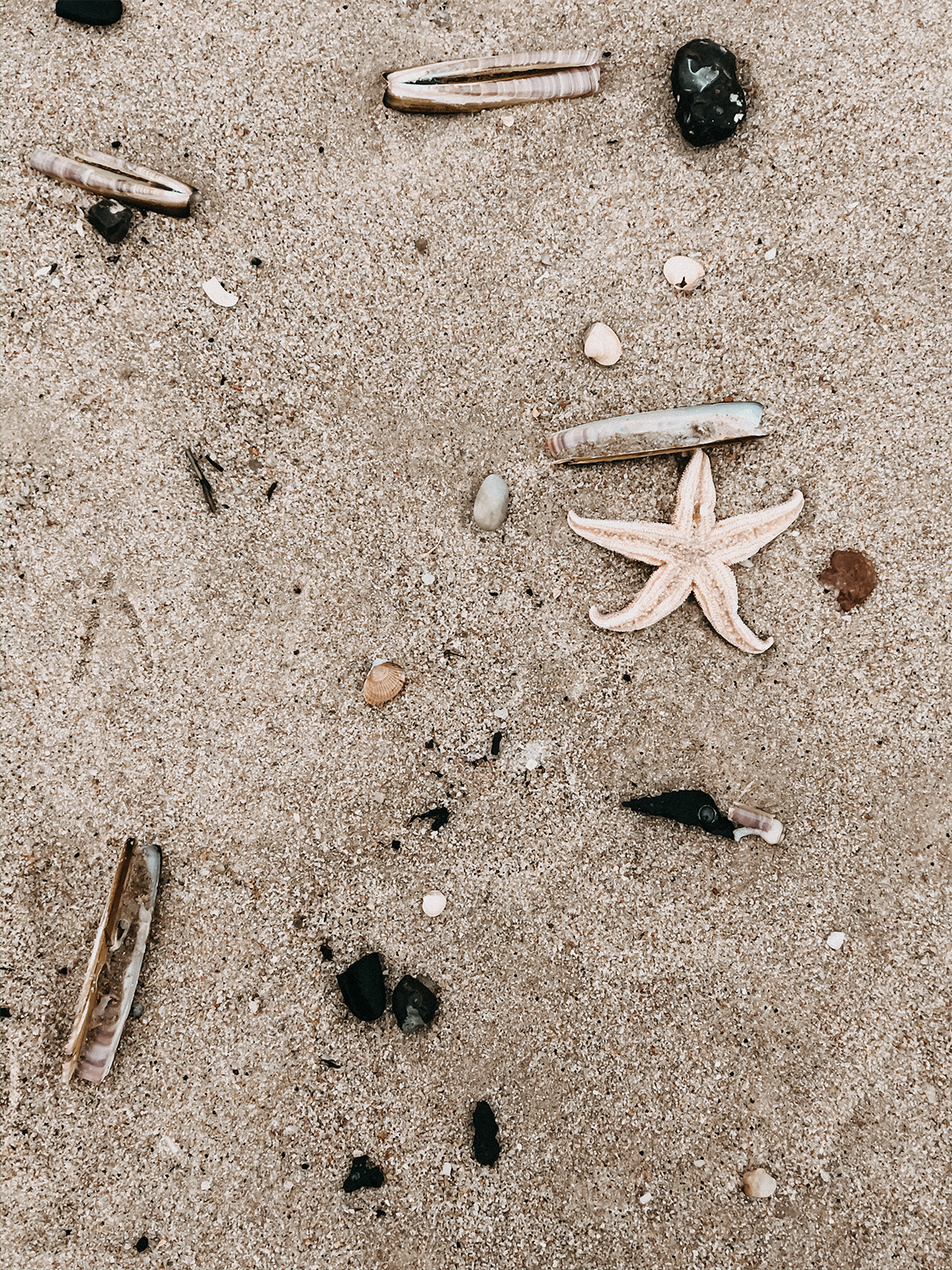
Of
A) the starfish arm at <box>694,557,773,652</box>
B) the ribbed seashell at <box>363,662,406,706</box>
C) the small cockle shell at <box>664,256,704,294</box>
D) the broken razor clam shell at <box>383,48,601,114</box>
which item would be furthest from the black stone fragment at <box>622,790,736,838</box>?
the broken razor clam shell at <box>383,48,601,114</box>

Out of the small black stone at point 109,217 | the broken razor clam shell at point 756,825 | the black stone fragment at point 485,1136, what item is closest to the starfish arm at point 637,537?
the broken razor clam shell at point 756,825

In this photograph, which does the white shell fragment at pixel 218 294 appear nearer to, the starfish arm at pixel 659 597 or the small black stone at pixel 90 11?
the small black stone at pixel 90 11

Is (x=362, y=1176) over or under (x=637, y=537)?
under

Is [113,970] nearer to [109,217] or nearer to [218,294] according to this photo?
[218,294]

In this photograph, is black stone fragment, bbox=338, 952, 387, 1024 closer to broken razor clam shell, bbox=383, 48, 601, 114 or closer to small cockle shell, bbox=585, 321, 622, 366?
small cockle shell, bbox=585, 321, 622, 366

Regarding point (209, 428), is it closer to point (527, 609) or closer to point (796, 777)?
point (527, 609)

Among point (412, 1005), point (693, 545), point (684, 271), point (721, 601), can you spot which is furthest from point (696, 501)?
point (412, 1005)

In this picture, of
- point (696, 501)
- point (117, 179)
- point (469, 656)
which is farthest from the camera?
point (469, 656)
